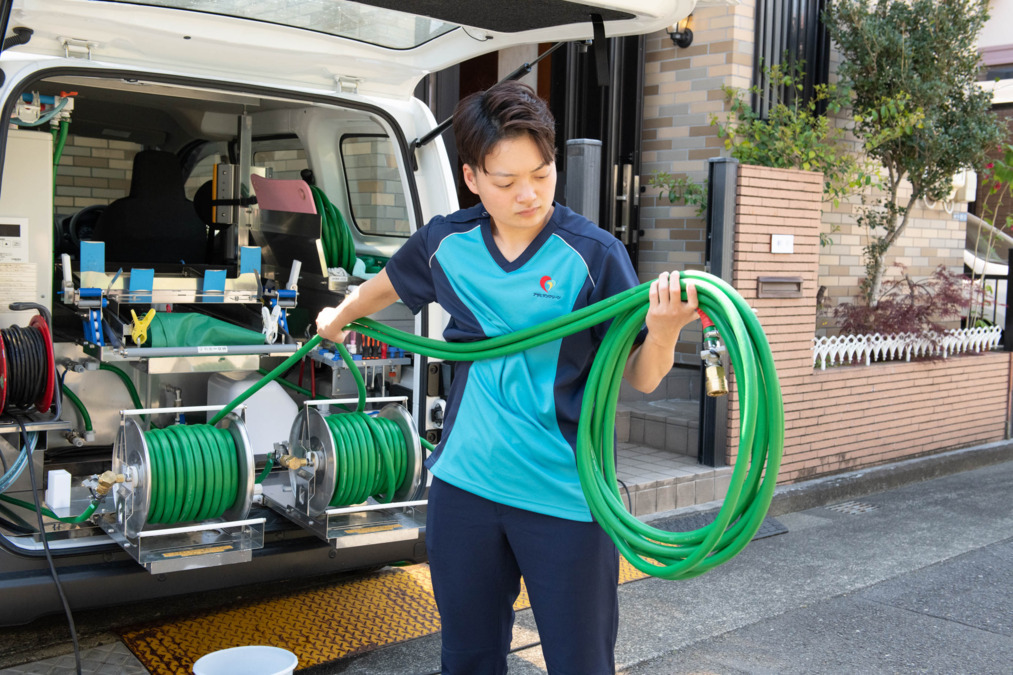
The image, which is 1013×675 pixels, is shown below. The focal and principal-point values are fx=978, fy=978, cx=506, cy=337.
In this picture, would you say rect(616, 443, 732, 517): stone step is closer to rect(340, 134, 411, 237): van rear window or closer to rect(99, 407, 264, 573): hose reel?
rect(340, 134, 411, 237): van rear window

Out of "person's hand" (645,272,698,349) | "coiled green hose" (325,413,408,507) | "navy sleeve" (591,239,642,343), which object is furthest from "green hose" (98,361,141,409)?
"person's hand" (645,272,698,349)

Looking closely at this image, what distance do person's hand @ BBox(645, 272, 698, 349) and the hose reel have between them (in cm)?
178

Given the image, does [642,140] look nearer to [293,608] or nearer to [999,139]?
[999,139]

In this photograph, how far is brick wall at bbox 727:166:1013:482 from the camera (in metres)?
6.36

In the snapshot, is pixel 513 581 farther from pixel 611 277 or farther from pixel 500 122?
pixel 500 122

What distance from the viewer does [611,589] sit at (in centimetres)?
226

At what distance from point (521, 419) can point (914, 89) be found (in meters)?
7.04

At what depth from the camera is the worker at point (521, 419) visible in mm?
2227

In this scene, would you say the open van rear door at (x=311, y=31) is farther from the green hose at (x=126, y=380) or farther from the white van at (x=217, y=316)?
the green hose at (x=126, y=380)

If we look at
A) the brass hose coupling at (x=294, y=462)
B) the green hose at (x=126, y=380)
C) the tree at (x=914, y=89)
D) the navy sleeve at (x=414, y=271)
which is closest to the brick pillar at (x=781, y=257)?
the tree at (x=914, y=89)

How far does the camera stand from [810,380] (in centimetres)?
668

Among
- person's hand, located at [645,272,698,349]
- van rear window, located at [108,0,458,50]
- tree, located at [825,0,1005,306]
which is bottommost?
person's hand, located at [645,272,698,349]

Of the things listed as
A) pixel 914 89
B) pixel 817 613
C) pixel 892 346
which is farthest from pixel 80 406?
pixel 914 89

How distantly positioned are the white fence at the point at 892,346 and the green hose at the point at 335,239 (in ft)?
11.6
